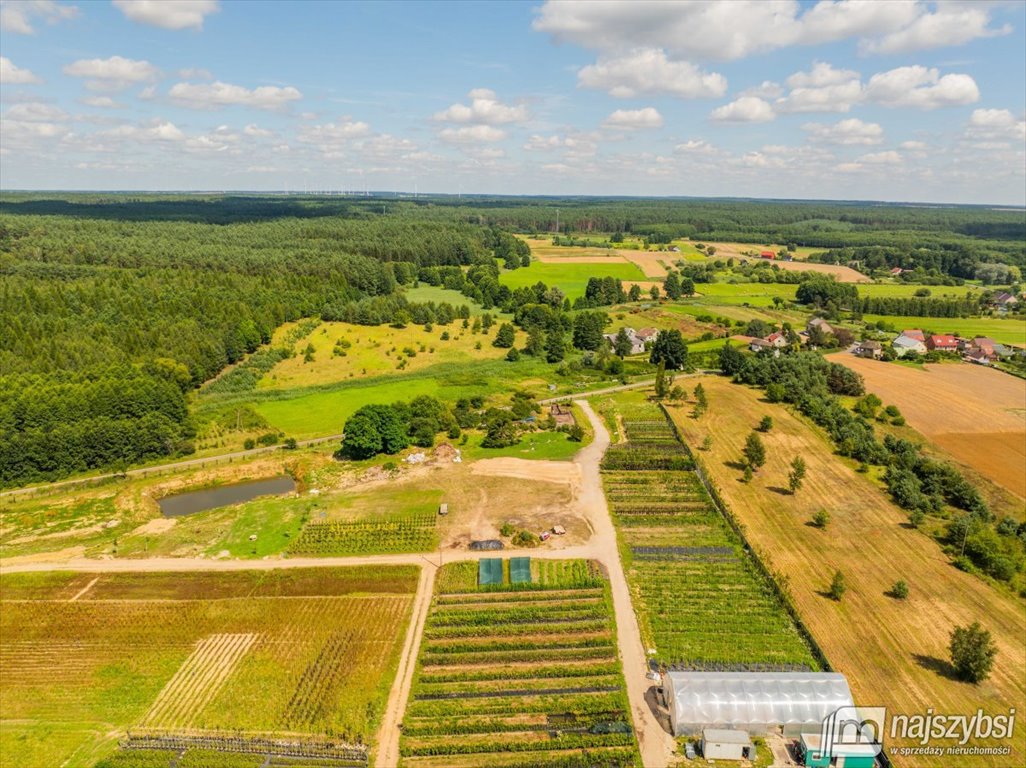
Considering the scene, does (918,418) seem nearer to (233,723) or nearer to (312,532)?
(312,532)

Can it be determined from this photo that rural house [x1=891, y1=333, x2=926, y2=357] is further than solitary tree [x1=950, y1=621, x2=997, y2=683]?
Yes

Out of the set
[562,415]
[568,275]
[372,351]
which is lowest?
[562,415]

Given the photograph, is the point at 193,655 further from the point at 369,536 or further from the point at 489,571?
the point at 489,571

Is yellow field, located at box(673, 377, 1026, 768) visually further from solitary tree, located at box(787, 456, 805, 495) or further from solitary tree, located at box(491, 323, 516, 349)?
solitary tree, located at box(491, 323, 516, 349)

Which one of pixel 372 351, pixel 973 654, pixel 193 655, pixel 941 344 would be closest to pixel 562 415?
pixel 372 351

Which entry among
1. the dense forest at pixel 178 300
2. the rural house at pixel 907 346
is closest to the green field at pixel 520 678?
the dense forest at pixel 178 300

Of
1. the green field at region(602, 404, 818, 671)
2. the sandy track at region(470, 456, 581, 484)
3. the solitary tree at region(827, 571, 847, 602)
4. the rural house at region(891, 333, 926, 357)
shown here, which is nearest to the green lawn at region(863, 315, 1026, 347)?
the rural house at region(891, 333, 926, 357)
